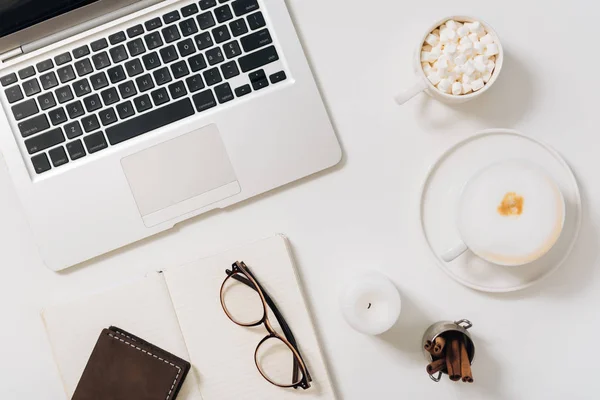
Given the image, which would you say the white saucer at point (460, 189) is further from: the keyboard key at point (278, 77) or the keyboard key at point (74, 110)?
the keyboard key at point (74, 110)

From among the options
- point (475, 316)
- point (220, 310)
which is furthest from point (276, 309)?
point (475, 316)

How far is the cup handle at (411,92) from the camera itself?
58 centimetres

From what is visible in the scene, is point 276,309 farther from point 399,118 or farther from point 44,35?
point 44,35

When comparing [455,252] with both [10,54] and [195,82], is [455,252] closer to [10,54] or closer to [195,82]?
[195,82]

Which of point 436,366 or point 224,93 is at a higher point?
point 224,93

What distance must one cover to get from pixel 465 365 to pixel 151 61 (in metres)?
0.47

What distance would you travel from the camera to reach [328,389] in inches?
24.5

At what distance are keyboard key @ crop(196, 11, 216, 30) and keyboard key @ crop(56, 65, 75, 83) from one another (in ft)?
0.49

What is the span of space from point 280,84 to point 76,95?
0.22 meters

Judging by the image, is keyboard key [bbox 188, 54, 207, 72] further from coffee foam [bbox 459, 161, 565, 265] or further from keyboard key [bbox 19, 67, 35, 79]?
coffee foam [bbox 459, 161, 565, 265]

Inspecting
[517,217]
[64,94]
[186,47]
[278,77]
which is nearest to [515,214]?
A: [517,217]

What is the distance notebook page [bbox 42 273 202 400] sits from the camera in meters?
0.62

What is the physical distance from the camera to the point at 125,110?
59 centimetres

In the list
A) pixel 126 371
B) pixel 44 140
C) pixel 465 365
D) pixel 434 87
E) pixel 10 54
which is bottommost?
pixel 465 365
